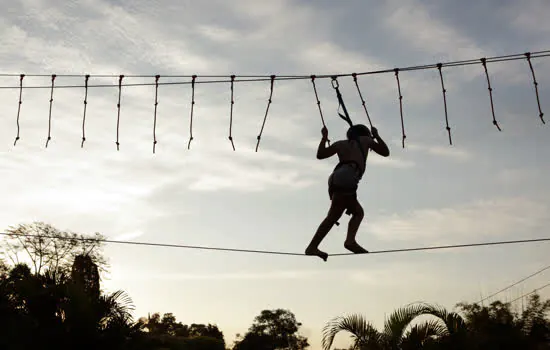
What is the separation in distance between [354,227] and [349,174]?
827 millimetres

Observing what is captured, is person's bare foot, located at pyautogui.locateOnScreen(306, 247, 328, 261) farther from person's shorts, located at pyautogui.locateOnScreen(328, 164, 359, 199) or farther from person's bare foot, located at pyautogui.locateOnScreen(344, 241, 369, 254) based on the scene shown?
person's shorts, located at pyautogui.locateOnScreen(328, 164, 359, 199)

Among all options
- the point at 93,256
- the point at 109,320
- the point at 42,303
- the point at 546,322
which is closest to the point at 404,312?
the point at 546,322

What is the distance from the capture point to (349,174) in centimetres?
1052

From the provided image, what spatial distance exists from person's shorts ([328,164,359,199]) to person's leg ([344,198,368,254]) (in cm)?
25

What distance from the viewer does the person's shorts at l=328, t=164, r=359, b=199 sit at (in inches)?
414

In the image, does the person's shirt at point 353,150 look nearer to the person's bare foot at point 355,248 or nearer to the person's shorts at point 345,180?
the person's shorts at point 345,180

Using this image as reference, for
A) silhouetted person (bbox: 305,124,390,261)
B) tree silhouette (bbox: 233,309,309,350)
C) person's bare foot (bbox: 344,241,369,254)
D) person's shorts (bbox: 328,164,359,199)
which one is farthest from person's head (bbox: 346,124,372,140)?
tree silhouette (bbox: 233,309,309,350)

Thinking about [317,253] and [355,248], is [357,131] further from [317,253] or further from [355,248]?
[317,253]

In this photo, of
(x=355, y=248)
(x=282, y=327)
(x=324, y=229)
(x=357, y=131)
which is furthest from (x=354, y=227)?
(x=282, y=327)

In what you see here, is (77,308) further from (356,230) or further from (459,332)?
(459,332)

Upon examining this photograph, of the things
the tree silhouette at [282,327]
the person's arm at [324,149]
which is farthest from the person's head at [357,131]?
the tree silhouette at [282,327]

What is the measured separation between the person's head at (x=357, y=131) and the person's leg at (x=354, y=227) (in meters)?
1.00

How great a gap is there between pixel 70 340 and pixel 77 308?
2.24 feet

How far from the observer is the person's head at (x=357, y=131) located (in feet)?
35.4
